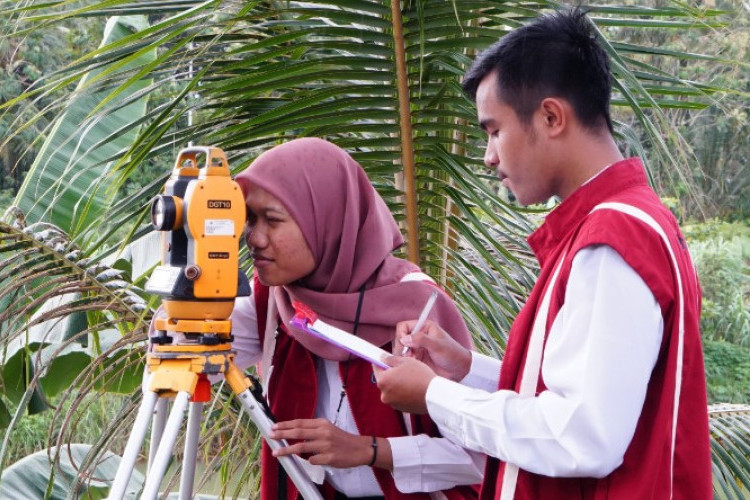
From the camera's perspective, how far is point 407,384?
5.00 feet

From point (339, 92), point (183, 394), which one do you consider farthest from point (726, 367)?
point (183, 394)

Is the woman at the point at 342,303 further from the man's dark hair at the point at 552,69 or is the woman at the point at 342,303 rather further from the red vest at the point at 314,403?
the man's dark hair at the point at 552,69

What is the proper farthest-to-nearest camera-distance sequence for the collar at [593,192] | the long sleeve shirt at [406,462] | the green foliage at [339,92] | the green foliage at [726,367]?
the green foliage at [726,367], the green foliage at [339,92], the long sleeve shirt at [406,462], the collar at [593,192]

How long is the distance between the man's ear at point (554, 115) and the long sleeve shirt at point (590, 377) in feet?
0.75

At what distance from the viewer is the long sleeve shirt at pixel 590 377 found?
1.28 meters

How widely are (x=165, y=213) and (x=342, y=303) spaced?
0.43 meters

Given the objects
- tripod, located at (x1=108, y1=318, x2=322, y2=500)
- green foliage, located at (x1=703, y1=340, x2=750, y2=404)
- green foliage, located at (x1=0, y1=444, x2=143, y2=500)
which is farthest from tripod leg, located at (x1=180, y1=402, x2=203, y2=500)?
green foliage, located at (x1=703, y1=340, x2=750, y2=404)

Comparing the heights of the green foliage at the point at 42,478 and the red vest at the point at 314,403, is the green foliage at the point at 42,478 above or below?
below

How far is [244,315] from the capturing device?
83.7 inches

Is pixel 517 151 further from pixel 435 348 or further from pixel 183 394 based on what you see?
pixel 183 394

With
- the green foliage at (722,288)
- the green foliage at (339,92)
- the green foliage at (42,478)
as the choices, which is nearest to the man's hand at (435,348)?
the green foliage at (339,92)

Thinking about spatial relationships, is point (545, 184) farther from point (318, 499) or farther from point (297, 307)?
point (318, 499)

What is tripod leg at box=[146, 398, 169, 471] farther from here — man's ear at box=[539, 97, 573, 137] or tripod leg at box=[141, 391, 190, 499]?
man's ear at box=[539, 97, 573, 137]

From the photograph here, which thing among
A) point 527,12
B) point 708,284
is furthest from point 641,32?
point 527,12
